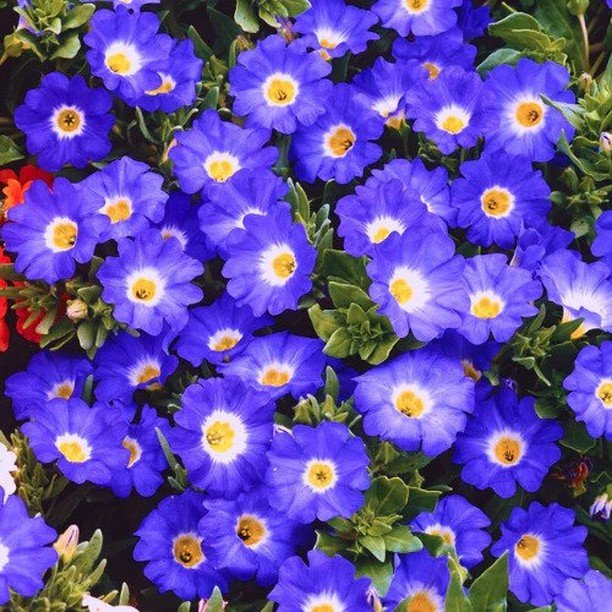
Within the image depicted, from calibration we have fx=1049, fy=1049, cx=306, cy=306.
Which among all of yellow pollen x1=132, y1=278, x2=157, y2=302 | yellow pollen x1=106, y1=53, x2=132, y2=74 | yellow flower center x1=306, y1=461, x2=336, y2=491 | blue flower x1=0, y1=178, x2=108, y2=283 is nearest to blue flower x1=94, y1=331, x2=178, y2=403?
yellow pollen x1=132, y1=278, x2=157, y2=302

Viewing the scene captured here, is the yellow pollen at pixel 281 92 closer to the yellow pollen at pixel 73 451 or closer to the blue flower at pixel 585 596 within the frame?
the yellow pollen at pixel 73 451

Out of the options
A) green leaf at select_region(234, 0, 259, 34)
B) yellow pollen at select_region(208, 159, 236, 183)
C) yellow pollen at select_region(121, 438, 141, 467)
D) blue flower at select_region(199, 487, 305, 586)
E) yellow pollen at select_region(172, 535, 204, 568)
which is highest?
green leaf at select_region(234, 0, 259, 34)

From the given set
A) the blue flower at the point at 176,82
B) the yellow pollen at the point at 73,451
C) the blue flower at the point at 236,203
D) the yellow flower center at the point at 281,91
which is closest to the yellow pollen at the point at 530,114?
the yellow flower center at the point at 281,91

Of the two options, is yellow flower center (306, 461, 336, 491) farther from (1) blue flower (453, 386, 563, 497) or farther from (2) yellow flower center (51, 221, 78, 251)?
(2) yellow flower center (51, 221, 78, 251)

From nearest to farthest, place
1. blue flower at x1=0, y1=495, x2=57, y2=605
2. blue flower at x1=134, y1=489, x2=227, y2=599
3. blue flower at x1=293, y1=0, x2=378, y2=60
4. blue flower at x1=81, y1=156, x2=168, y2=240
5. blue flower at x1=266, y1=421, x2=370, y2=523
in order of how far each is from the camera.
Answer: blue flower at x1=0, y1=495, x2=57, y2=605 → blue flower at x1=266, y1=421, x2=370, y2=523 → blue flower at x1=134, y1=489, x2=227, y2=599 → blue flower at x1=81, y1=156, x2=168, y2=240 → blue flower at x1=293, y1=0, x2=378, y2=60

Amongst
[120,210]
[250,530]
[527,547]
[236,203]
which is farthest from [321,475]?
[120,210]

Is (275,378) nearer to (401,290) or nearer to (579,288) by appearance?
(401,290)
